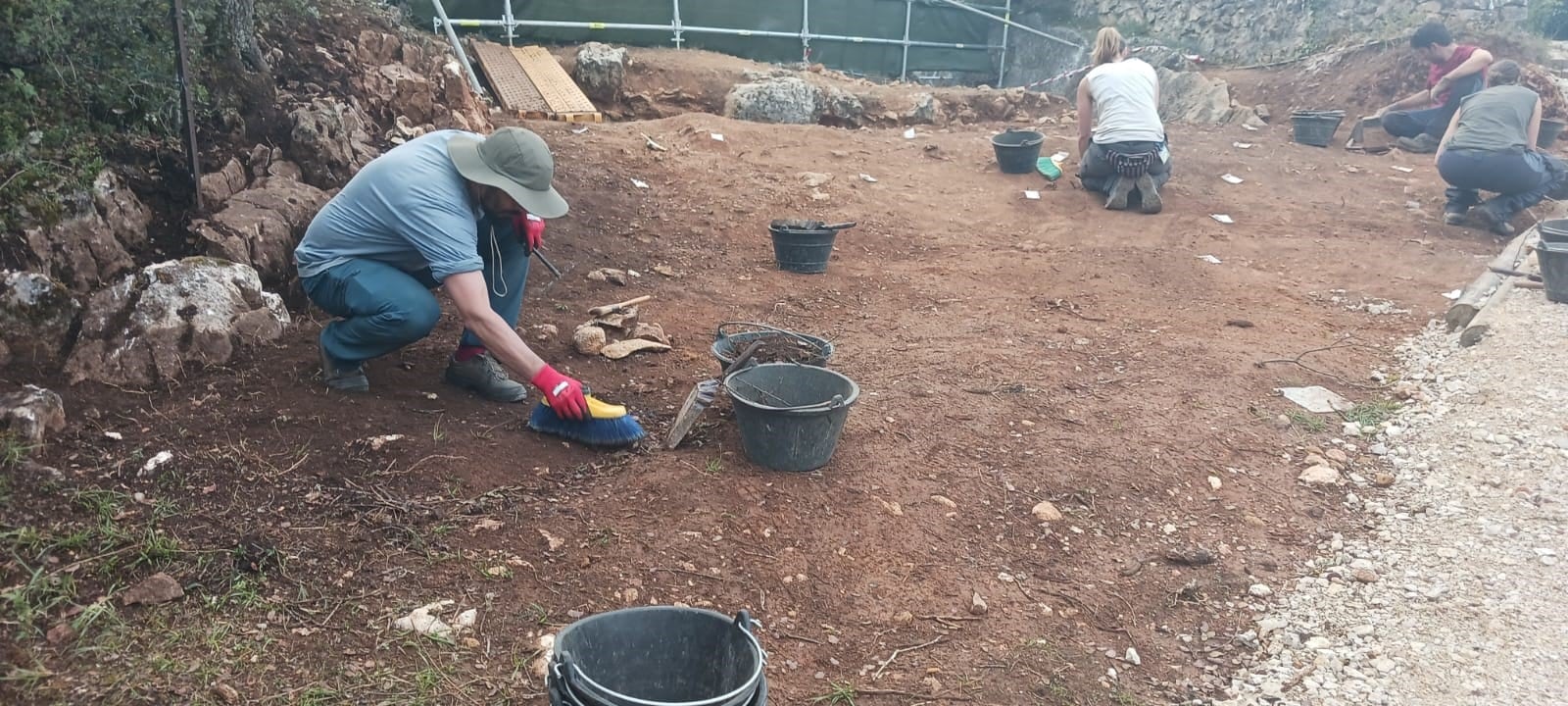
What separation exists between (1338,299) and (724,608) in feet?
16.3

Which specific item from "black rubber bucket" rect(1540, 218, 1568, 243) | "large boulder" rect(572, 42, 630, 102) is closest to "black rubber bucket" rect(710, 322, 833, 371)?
"black rubber bucket" rect(1540, 218, 1568, 243)

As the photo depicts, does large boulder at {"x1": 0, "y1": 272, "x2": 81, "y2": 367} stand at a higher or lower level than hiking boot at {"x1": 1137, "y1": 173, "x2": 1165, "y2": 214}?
higher

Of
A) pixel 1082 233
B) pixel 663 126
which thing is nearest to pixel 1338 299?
pixel 1082 233

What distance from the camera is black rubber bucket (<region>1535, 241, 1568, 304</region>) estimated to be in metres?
5.13

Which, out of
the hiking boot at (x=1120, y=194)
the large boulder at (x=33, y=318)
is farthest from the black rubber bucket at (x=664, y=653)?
the hiking boot at (x=1120, y=194)

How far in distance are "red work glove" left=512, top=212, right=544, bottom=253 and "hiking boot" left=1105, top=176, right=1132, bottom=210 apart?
5461mm

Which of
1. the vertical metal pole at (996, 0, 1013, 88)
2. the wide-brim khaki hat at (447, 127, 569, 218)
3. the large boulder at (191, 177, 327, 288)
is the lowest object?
the vertical metal pole at (996, 0, 1013, 88)

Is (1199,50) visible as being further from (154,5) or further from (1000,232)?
(154,5)

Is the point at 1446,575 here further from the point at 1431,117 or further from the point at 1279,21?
the point at 1279,21

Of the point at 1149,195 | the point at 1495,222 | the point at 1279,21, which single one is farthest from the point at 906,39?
the point at 1495,222

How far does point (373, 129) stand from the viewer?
587 centimetres

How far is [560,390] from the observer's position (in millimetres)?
3158

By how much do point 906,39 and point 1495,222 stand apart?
9.78m

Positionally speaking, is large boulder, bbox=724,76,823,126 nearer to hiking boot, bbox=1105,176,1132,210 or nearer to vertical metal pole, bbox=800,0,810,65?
vertical metal pole, bbox=800,0,810,65
